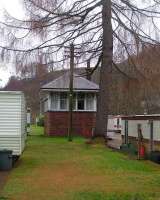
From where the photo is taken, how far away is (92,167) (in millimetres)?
19594

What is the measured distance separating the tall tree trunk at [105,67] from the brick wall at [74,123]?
10.0 metres

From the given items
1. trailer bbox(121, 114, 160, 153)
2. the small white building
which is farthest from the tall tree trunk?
the small white building

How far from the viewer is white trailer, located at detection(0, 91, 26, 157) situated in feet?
66.9

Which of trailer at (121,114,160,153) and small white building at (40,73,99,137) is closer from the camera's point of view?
trailer at (121,114,160,153)

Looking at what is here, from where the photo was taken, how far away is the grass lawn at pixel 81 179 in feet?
42.8

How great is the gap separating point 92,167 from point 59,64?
14930 millimetres

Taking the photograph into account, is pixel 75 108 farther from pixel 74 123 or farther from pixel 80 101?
pixel 74 123

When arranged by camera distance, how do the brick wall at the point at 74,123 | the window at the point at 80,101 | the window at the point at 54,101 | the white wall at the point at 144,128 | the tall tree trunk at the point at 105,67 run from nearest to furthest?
the white wall at the point at 144,128 < the tall tree trunk at the point at 105,67 < the brick wall at the point at 74,123 < the window at the point at 54,101 < the window at the point at 80,101

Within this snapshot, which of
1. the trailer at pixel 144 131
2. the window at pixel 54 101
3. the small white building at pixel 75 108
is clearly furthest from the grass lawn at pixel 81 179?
the window at pixel 54 101

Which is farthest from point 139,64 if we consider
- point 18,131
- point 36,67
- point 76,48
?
point 18,131

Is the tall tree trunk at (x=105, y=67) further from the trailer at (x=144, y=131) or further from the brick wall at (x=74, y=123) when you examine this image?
the brick wall at (x=74, y=123)

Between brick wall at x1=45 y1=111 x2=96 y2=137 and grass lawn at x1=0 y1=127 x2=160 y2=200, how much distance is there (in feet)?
68.3

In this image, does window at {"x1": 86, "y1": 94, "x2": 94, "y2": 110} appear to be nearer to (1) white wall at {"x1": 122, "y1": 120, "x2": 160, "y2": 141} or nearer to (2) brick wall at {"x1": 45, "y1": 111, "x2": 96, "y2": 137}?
(2) brick wall at {"x1": 45, "y1": 111, "x2": 96, "y2": 137}

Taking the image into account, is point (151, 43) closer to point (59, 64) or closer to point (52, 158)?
point (59, 64)
